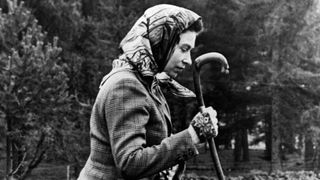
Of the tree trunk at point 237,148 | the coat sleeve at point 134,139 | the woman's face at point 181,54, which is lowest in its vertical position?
the coat sleeve at point 134,139

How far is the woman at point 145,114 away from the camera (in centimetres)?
174

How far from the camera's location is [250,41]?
15156 millimetres

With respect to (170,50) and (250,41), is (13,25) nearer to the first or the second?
(170,50)

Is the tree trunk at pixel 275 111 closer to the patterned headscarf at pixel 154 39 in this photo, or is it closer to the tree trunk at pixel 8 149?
the tree trunk at pixel 8 149

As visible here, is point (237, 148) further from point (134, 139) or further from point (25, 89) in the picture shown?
point (134, 139)

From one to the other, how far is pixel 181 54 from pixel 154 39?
143 mm

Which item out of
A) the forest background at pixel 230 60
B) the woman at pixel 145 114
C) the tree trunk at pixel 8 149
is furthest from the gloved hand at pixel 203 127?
the forest background at pixel 230 60

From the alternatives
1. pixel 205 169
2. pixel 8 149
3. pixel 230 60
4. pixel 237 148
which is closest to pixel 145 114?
pixel 8 149

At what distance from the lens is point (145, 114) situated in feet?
5.91

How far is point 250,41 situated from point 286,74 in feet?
5.31

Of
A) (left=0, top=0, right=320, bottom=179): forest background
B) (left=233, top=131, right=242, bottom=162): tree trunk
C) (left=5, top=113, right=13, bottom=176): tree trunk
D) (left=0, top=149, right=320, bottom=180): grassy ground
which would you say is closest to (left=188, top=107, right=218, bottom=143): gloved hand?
(left=5, top=113, right=13, bottom=176): tree trunk

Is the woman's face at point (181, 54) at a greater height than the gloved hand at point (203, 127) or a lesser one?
greater

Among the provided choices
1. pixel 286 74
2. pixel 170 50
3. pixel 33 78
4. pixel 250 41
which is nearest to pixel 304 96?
pixel 286 74

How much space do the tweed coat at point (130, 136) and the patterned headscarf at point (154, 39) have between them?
2.2 inches
